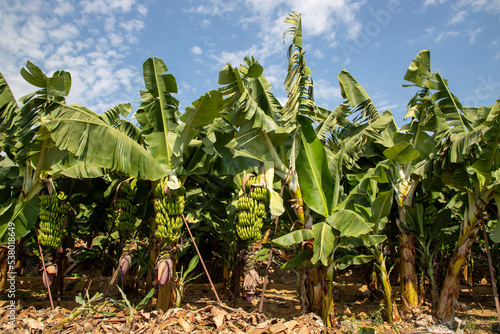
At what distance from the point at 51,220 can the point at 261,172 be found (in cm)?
340

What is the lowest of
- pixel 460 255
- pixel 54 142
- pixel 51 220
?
pixel 460 255

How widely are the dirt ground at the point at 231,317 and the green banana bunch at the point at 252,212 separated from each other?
1068 mm

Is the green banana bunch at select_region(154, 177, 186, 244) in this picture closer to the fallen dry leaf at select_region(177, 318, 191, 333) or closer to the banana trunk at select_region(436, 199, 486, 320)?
the fallen dry leaf at select_region(177, 318, 191, 333)

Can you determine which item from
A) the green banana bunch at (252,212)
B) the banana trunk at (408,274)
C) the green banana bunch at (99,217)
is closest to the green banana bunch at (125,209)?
the green banana bunch at (99,217)

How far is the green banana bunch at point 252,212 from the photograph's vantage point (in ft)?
13.8

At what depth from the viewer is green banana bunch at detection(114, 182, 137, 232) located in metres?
5.05

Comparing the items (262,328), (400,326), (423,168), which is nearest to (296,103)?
(423,168)

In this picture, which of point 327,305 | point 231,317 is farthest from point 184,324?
point 327,305

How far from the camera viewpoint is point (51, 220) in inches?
197

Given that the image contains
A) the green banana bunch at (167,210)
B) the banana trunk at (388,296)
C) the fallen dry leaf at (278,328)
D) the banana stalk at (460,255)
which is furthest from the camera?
the banana trunk at (388,296)

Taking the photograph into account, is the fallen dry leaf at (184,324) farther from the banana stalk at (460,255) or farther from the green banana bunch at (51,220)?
the banana stalk at (460,255)

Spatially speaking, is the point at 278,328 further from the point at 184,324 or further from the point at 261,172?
the point at 261,172

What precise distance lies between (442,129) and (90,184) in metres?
6.34

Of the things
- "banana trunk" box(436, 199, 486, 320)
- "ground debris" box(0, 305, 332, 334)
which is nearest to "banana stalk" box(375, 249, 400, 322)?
"banana trunk" box(436, 199, 486, 320)
